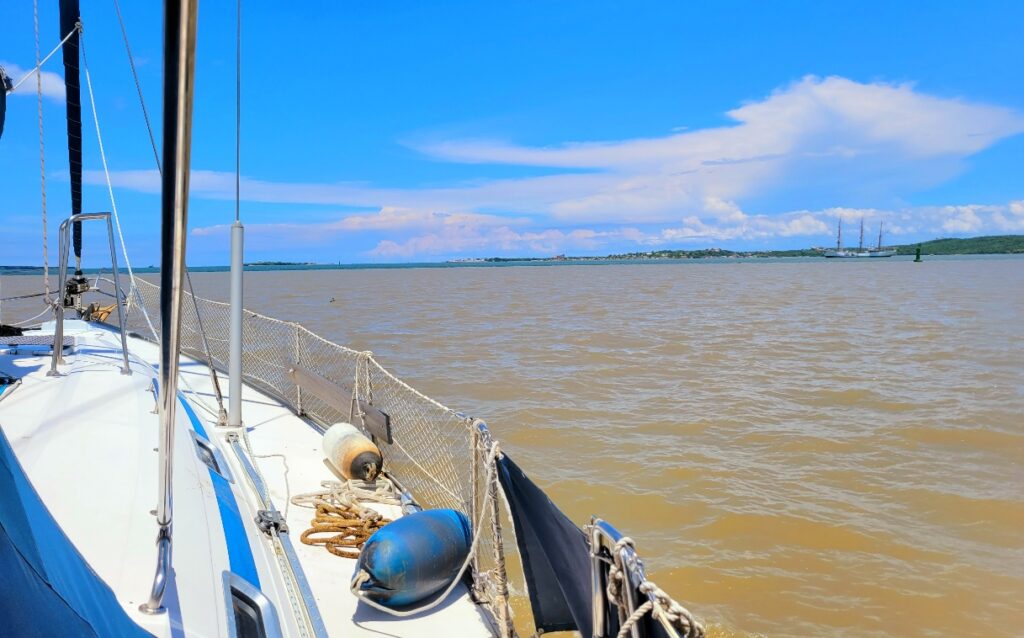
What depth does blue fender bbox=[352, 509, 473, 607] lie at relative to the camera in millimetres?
3408

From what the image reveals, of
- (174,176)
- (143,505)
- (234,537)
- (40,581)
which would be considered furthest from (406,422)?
(174,176)

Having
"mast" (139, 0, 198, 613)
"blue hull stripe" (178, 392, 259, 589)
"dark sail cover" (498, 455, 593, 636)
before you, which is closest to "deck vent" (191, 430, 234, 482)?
"blue hull stripe" (178, 392, 259, 589)

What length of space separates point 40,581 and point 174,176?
770mm

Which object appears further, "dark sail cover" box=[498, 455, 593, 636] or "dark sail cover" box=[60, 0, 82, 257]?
"dark sail cover" box=[60, 0, 82, 257]

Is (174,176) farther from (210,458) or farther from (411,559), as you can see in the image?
(210,458)

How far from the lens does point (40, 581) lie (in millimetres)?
1149

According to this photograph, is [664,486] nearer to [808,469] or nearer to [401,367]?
[808,469]

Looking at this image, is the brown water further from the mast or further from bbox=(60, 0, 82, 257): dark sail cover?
bbox=(60, 0, 82, 257): dark sail cover

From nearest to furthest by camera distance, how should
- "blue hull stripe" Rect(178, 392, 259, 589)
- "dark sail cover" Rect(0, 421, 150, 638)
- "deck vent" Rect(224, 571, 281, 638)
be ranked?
"dark sail cover" Rect(0, 421, 150, 638) → "deck vent" Rect(224, 571, 281, 638) → "blue hull stripe" Rect(178, 392, 259, 589)

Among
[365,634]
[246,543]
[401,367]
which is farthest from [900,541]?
[401,367]

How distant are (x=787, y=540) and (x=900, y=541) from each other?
A: 0.98 meters

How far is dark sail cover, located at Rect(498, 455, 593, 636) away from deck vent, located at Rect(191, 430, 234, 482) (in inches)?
71.3

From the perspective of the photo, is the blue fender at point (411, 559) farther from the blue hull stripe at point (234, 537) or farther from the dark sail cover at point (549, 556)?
the blue hull stripe at point (234, 537)

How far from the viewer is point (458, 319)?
2158 cm
